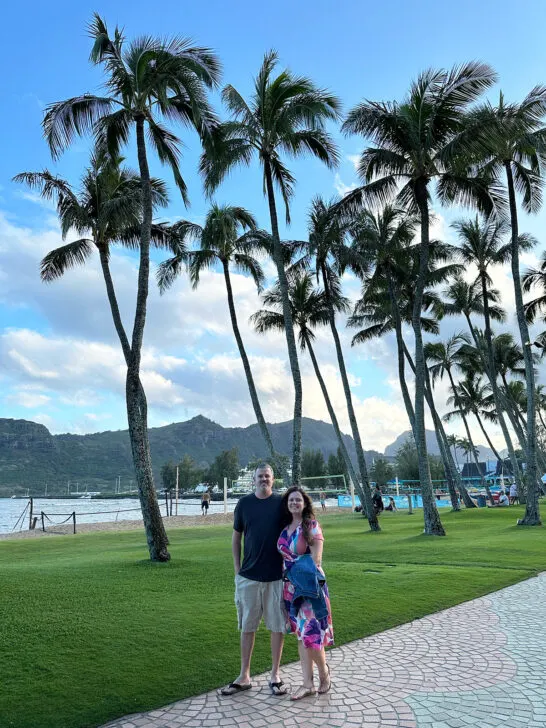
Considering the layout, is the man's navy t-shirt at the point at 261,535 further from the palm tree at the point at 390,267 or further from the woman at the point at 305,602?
the palm tree at the point at 390,267

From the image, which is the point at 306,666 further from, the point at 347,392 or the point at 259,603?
the point at 347,392

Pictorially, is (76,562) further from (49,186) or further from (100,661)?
(49,186)

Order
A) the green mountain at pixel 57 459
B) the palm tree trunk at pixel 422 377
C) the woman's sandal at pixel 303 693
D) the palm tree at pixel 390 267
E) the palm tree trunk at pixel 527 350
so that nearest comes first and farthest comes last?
the woman's sandal at pixel 303 693 → the palm tree trunk at pixel 422 377 → the palm tree trunk at pixel 527 350 → the palm tree at pixel 390 267 → the green mountain at pixel 57 459

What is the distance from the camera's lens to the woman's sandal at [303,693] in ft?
13.4

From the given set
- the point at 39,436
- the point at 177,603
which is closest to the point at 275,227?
the point at 177,603

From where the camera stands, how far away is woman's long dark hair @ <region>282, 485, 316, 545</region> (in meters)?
4.30

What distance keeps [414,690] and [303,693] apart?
2.88 ft

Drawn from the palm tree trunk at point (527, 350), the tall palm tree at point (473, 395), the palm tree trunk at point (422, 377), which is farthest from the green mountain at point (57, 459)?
the palm tree trunk at point (422, 377)

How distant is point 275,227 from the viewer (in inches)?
636

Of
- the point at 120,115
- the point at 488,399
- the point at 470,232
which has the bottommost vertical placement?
the point at 488,399

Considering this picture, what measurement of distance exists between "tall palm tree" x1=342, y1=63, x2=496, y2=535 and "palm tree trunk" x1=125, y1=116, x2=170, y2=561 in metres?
8.12

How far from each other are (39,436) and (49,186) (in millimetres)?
171915

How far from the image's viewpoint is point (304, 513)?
174 inches

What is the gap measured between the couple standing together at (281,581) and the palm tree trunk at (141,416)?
7202 millimetres
